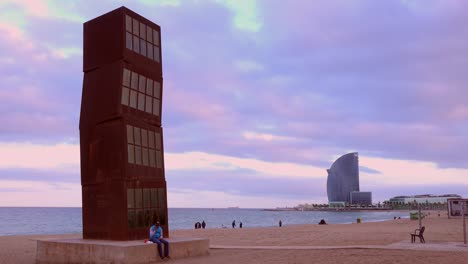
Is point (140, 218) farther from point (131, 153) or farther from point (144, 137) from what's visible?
point (144, 137)

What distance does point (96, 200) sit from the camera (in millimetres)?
17672

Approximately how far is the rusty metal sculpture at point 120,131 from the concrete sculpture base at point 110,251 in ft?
3.72

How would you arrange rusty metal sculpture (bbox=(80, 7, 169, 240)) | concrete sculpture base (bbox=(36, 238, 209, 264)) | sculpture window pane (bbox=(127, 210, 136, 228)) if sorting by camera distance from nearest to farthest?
1. concrete sculpture base (bbox=(36, 238, 209, 264))
2. sculpture window pane (bbox=(127, 210, 136, 228))
3. rusty metal sculpture (bbox=(80, 7, 169, 240))

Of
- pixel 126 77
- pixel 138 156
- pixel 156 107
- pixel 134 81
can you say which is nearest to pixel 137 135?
pixel 138 156

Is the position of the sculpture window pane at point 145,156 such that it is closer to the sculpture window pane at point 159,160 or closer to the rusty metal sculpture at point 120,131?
the rusty metal sculpture at point 120,131

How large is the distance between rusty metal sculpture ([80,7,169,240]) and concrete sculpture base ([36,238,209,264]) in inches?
44.6

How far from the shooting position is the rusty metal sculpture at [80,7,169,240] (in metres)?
17.2

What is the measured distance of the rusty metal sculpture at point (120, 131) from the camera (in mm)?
17172

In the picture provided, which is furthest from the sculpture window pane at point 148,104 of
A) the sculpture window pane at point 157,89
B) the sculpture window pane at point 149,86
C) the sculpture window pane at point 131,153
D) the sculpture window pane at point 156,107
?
the sculpture window pane at point 131,153

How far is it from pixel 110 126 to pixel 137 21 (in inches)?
166

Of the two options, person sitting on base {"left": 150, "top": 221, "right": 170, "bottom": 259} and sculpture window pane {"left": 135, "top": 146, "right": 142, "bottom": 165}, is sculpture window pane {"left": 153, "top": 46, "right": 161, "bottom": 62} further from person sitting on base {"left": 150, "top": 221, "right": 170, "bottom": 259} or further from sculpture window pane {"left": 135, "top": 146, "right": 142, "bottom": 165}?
person sitting on base {"left": 150, "top": 221, "right": 170, "bottom": 259}

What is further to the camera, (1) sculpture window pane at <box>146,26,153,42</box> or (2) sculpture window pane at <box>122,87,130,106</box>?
(1) sculpture window pane at <box>146,26,153,42</box>

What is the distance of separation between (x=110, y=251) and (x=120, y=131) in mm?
4222

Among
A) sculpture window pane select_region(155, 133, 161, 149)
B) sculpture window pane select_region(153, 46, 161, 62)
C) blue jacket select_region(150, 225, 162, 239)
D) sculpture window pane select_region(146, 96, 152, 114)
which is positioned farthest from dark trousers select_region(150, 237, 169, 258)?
sculpture window pane select_region(153, 46, 161, 62)
